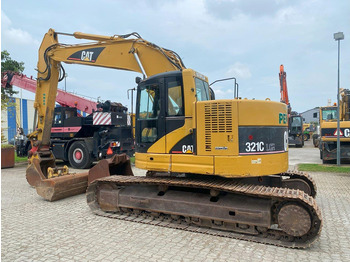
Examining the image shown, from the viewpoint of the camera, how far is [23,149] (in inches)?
567

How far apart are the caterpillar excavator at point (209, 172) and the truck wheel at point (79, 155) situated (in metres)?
6.29

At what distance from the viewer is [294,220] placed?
168 inches

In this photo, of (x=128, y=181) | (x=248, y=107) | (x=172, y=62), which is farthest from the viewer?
→ (x=172, y=62)

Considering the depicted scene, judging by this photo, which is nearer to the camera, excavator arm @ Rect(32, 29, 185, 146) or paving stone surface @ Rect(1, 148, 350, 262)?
paving stone surface @ Rect(1, 148, 350, 262)

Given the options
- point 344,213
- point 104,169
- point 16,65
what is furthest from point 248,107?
point 16,65

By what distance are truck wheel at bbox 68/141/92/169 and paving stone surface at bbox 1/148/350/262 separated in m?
5.76

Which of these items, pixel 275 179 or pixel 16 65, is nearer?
pixel 275 179

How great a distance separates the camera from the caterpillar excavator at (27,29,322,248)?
448 cm

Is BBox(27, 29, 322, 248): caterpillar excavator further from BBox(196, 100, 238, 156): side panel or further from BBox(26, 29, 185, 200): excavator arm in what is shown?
BBox(26, 29, 185, 200): excavator arm

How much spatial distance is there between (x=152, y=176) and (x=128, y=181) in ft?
1.84

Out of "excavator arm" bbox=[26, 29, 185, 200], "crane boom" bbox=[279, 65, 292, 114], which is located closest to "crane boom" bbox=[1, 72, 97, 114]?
"excavator arm" bbox=[26, 29, 185, 200]

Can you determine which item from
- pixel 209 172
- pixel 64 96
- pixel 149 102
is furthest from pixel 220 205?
pixel 64 96

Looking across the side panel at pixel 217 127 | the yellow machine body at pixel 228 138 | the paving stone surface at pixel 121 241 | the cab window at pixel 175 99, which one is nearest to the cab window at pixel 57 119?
the paving stone surface at pixel 121 241

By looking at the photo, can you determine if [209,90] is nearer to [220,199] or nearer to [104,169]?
[220,199]
